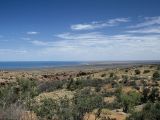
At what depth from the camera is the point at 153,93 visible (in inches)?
920

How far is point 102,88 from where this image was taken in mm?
32406

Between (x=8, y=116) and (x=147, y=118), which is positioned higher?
(x=8, y=116)

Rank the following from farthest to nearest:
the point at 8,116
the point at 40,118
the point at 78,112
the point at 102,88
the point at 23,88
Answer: the point at 102,88, the point at 23,88, the point at 78,112, the point at 40,118, the point at 8,116

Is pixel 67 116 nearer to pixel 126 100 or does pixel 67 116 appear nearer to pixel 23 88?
pixel 126 100

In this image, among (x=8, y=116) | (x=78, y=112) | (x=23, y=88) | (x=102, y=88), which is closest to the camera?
(x=8, y=116)

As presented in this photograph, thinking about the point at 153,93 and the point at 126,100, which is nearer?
the point at 126,100

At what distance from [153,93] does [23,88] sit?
10.1 m

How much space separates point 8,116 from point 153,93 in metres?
15.6

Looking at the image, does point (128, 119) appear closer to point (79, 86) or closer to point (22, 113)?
point (22, 113)

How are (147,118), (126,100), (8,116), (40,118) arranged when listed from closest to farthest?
(8,116) → (40,118) → (147,118) → (126,100)

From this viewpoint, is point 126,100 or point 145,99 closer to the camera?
point 126,100

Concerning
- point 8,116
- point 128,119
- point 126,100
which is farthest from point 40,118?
point 126,100

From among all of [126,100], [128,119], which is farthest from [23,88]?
[128,119]

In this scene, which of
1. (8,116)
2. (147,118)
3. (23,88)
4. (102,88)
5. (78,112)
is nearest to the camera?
(8,116)
